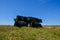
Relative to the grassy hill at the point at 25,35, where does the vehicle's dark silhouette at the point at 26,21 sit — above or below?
above

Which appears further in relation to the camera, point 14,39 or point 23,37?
point 23,37

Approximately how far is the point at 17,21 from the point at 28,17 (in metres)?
3.71

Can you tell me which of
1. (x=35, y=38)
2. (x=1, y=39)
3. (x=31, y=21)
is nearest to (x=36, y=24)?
(x=31, y=21)

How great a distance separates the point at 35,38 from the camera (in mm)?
21125

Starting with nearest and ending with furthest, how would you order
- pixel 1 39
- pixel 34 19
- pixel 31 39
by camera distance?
pixel 1 39, pixel 31 39, pixel 34 19

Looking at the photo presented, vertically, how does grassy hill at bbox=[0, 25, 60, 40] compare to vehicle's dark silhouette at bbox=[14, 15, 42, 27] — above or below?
below

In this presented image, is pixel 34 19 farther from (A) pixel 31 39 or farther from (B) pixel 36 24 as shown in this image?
(A) pixel 31 39

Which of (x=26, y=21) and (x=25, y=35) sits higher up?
(x=26, y=21)

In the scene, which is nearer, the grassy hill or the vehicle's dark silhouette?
the grassy hill

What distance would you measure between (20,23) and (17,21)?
1444 mm

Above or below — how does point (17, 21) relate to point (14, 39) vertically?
above

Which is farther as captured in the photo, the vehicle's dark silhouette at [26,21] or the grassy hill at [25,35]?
the vehicle's dark silhouette at [26,21]

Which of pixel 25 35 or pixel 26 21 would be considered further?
pixel 26 21

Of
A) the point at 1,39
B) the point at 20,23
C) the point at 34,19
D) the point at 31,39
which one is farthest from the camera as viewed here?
the point at 34,19
